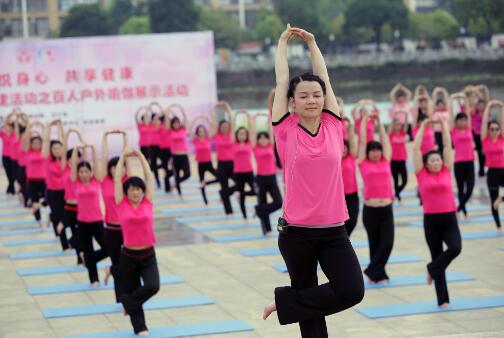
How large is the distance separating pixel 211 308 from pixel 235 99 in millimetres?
52487

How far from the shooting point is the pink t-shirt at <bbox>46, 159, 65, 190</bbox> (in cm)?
1548

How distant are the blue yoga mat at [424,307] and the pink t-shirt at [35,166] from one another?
8687mm

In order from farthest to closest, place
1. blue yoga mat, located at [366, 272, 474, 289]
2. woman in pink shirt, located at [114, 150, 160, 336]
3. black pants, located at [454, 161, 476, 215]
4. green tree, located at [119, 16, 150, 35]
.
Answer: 1. green tree, located at [119, 16, 150, 35]
2. black pants, located at [454, 161, 476, 215]
3. blue yoga mat, located at [366, 272, 474, 289]
4. woman in pink shirt, located at [114, 150, 160, 336]

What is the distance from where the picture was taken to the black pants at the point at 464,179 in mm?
17359

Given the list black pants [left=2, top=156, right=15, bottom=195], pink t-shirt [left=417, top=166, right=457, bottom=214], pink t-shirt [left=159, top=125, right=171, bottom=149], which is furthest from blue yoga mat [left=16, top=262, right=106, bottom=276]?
black pants [left=2, top=156, right=15, bottom=195]

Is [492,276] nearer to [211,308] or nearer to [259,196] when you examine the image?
[211,308]

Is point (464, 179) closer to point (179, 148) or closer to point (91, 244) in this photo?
point (179, 148)

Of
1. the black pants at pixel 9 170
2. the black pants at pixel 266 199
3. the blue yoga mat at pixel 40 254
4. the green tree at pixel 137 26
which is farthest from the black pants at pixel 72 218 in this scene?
the green tree at pixel 137 26

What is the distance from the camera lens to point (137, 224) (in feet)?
34.2

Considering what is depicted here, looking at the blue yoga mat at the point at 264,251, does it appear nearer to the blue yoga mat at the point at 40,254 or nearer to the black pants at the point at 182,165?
the blue yoga mat at the point at 40,254

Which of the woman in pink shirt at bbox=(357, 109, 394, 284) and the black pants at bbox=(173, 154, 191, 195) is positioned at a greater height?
the woman in pink shirt at bbox=(357, 109, 394, 284)

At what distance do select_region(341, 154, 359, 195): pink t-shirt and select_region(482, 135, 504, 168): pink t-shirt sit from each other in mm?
3223

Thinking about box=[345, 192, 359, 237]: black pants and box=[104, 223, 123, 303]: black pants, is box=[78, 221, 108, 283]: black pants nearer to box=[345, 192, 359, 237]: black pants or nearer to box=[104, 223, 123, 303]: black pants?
box=[104, 223, 123, 303]: black pants

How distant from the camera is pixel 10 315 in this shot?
11516 millimetres
